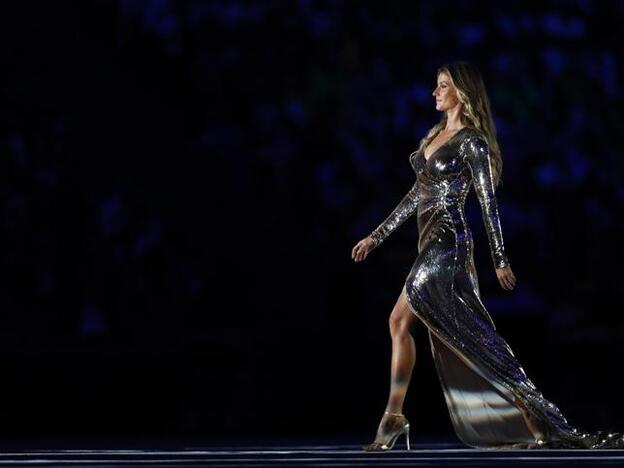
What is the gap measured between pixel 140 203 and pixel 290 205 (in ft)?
3.93

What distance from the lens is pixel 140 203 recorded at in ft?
46.9

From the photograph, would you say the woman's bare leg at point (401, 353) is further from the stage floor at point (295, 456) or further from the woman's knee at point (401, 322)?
the stage floor at point (295, 456)

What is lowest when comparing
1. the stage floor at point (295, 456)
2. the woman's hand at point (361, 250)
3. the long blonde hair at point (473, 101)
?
the stage floor at point (295, 456)

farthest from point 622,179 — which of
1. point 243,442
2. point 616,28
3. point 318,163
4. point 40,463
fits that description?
point 40,463

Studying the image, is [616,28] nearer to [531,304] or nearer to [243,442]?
[531,304]

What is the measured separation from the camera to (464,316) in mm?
8703

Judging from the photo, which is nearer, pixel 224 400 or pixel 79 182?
pixel 224 400

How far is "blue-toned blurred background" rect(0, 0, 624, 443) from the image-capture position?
549 inches

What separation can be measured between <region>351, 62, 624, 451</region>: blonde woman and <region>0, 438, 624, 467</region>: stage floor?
0.18 meters

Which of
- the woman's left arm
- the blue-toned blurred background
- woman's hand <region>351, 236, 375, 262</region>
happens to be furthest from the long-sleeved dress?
the blue-toned blurred background

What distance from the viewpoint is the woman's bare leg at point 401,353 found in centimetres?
860

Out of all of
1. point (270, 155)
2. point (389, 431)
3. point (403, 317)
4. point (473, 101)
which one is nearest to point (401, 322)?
point (403, 317)

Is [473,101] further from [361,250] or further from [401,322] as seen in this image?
[401,322]

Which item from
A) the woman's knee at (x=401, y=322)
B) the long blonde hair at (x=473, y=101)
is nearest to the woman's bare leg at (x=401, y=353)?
the woman's knee at (x=401, y=322)
